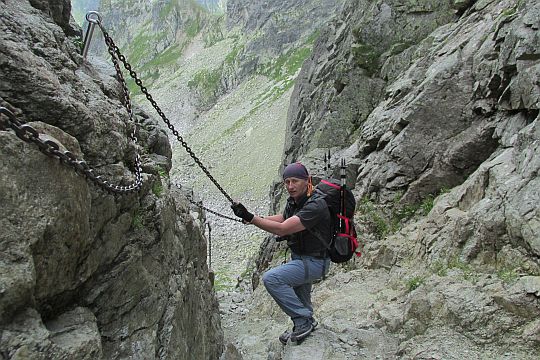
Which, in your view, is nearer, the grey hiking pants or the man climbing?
the man climbing

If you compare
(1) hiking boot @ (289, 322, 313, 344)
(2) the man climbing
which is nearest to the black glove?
(2) the man climbing

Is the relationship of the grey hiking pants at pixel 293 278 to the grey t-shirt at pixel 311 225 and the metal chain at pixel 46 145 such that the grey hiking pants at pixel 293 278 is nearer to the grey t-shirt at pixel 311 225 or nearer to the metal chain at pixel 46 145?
the grey t-shirt at pixel 311 225

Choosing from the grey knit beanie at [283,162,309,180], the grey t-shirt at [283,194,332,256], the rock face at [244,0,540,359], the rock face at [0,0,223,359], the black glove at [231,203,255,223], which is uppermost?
the rock face at [0,0,223,359]

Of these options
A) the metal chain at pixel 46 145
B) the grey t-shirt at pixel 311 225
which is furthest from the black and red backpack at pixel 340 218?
the metal chain at pixel 46 145

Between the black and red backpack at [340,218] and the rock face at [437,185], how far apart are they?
183 centimetres

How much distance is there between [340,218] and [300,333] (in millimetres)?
2268

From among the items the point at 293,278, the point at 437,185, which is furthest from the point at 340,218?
the point at 437,185

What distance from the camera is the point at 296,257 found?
302 inches

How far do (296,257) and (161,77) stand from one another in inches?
5416

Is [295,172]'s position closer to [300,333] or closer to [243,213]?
[243,213]

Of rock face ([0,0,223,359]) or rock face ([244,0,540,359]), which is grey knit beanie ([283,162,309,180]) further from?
rock face ([244,0,540,359])

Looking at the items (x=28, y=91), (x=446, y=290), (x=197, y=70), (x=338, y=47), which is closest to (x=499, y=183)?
(x=446, y=290)

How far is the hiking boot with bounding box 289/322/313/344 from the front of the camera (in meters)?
7.80

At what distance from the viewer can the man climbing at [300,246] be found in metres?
6.87
